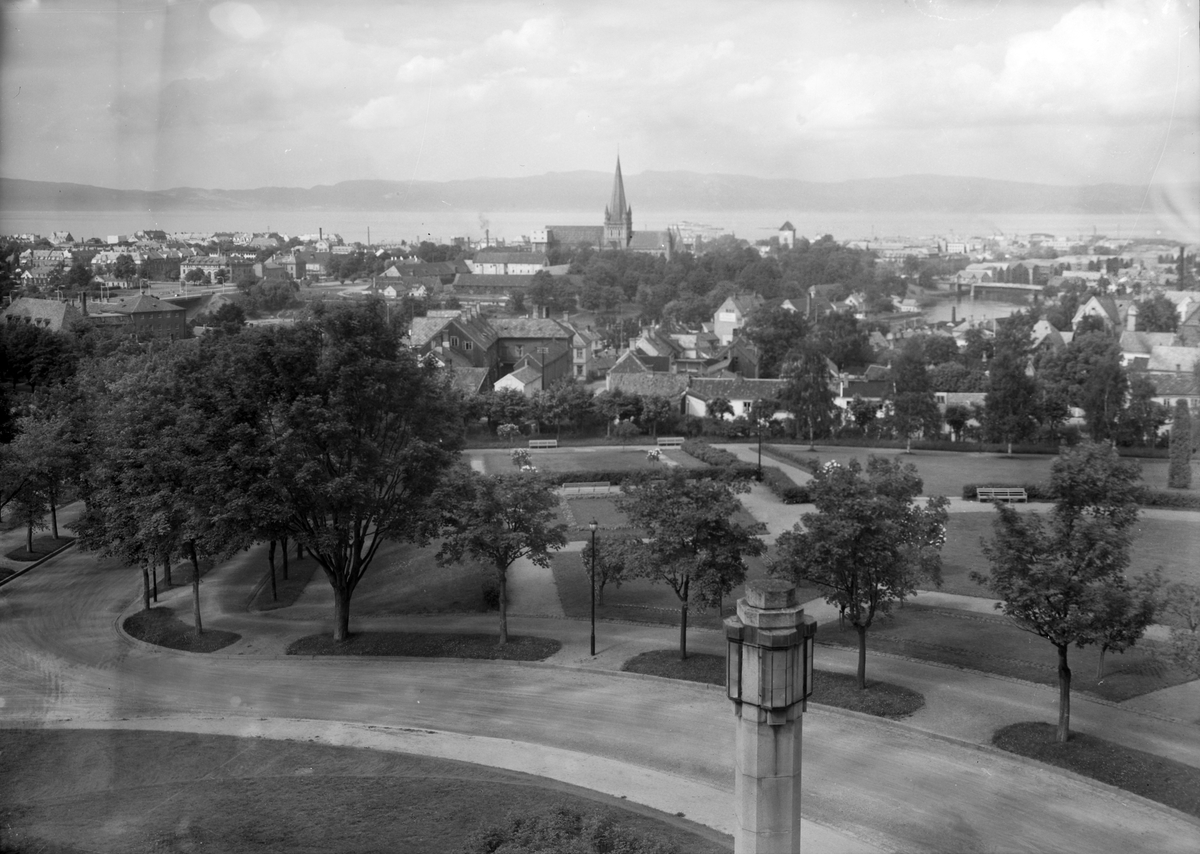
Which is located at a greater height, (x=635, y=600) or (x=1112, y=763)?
(x=1112, y=763)

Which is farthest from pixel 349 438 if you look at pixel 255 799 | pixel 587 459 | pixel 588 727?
pixel 587 459

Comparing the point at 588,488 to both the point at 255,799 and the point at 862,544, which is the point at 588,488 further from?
the point at 255,799

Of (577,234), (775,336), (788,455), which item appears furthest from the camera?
(577,234)

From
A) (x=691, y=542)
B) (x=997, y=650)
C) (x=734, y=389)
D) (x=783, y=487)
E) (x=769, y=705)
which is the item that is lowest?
(x=997, y=650)

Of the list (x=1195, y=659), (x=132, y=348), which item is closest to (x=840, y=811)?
(x=1195, y=659)

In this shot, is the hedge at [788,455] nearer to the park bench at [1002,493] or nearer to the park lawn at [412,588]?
the park bench at [1002,493]

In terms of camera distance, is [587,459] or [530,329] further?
[530,329]

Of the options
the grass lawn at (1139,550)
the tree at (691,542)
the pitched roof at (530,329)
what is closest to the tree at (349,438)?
the tree at (691,542)
